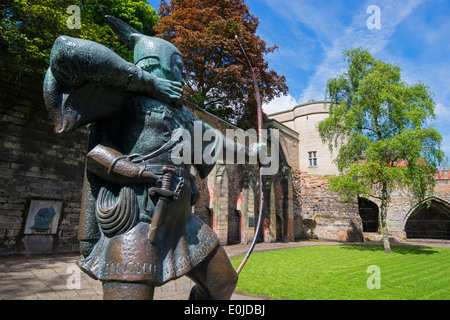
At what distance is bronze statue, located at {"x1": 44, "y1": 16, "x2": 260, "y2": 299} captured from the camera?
1.51 metres

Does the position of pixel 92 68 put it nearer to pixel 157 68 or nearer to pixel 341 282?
pixel 157 68

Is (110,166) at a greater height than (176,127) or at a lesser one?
lesser

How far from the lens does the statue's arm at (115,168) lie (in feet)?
5.31

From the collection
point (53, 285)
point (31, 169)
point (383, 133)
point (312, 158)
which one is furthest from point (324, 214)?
point (53, 285)

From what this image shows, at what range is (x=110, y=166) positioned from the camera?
1620 millimetres

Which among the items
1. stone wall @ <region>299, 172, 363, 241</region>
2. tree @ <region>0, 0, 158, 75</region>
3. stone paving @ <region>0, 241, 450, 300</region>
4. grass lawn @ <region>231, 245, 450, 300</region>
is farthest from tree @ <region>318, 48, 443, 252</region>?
tree @ <region>0, 0, 158, 75</region>

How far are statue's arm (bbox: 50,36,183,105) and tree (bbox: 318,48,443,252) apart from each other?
13.2 meters

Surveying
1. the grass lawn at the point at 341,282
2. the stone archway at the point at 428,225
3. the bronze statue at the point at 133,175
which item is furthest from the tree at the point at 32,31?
the stone archway at the point at 428,225

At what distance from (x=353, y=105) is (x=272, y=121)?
9793 millimetres

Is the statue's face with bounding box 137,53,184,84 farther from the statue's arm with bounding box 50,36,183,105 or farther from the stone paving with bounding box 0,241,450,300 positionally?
the stone paving with bounding box 0,241,450,300

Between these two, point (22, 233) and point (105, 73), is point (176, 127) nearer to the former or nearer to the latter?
point (105, 73)
